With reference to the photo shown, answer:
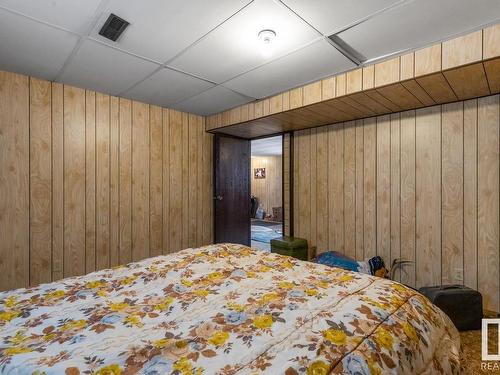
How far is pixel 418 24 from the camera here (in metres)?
1.76

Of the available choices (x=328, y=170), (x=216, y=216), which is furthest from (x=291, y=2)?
(x=216, y=216)

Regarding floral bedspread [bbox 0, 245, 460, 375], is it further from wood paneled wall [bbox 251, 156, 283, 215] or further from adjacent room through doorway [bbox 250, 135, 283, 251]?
wood paneled wall [bbox 251, 156, 283, 215]

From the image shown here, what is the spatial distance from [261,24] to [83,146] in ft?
7.66

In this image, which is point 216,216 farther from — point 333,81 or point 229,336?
point 229,336

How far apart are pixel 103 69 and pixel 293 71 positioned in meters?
1.73

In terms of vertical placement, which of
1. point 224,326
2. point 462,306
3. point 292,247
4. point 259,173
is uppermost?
point 259,173

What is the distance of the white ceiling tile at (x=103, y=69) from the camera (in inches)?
85.7

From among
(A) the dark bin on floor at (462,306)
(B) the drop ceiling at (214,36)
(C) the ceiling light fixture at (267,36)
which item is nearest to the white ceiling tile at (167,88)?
(B) the drop ceiling at (214,36)

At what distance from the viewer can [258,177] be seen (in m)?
9.52

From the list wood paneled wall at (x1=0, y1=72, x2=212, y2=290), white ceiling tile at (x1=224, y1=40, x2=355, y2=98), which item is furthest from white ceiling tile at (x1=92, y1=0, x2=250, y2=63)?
wood paneled wall at (x1=0, y1=72, x2=212, y2=290)

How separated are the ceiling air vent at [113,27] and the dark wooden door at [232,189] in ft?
7.47

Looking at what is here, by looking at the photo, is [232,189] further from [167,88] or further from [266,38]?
[266,38]

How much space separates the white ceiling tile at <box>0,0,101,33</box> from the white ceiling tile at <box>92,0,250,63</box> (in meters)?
0.08

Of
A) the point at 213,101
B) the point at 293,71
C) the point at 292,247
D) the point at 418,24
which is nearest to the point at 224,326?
the point at 418,24
